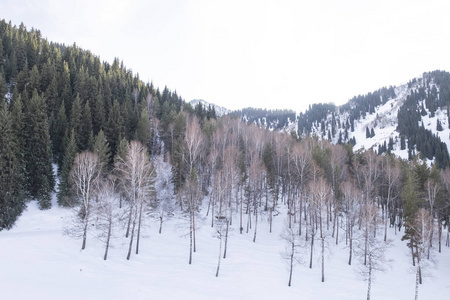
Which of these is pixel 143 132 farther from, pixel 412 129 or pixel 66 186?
pixel 412 129

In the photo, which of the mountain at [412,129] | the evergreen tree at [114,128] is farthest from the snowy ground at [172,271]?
the mountain at [412,129]

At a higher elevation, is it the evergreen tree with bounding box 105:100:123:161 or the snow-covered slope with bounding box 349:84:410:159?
the snow-covered slope with bounding box 349:84:410:159

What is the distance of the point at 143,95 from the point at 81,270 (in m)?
65.5

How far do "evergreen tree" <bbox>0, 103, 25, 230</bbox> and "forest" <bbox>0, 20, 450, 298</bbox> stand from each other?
0.15 meters

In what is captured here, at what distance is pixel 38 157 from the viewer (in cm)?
3900

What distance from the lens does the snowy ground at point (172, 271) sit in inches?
835

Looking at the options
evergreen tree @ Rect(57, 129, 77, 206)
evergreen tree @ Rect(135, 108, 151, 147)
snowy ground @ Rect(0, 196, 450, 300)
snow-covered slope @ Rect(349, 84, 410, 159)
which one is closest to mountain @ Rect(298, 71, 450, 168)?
snow-covered slope @ Rect(349, 84, 410, 159)

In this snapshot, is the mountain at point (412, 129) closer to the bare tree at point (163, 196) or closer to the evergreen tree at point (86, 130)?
the bare tree at point (163, 196)

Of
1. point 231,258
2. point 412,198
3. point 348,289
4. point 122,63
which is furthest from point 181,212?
point 122,63

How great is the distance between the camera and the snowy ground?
21.2m

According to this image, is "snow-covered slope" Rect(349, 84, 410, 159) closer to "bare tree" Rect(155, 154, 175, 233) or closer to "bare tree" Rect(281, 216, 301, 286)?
"bare tree" Rect(281, 216, 301, 286)

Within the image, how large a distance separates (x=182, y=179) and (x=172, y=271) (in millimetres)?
21456

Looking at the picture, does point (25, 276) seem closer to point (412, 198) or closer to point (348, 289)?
point (348, 289)

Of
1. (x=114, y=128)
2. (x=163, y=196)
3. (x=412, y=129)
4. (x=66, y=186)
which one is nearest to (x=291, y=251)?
(x=163, y=196)
